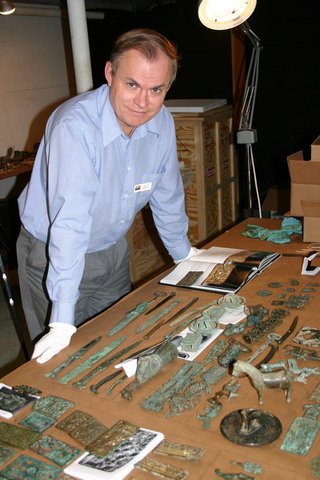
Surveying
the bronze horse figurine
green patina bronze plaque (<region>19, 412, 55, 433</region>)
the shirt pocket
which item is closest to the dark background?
the shirt pocket

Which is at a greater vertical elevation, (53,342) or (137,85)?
(137,85)

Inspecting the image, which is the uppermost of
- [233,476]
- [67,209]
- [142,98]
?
[142,98]

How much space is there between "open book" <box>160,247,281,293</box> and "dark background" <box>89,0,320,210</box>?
2.30 metres

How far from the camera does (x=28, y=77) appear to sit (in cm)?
530

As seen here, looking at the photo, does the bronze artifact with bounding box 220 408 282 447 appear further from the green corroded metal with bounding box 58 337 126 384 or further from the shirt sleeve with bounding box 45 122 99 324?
the shirt sleeve with bounding box 45 122 99 324

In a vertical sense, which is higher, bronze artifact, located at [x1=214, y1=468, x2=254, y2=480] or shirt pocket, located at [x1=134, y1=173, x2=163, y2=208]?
shirt pocket, located at [x1=134, y1=173, x2=163, y2=208]

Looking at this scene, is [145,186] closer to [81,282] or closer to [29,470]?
[81,282]

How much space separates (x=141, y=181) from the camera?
205cm

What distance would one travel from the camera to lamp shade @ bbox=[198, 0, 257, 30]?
2236 mm

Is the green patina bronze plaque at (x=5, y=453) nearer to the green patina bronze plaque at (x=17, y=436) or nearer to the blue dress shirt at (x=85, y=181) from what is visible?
the green patina bronze plaque at (x=17, y=436)

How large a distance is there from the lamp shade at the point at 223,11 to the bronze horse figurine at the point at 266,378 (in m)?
1.53

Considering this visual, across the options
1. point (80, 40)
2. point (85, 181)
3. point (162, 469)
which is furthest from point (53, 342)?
point (80, 40)

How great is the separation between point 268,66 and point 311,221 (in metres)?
2.61

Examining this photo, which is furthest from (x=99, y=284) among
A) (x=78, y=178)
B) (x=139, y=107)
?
(x=139, y=107)
